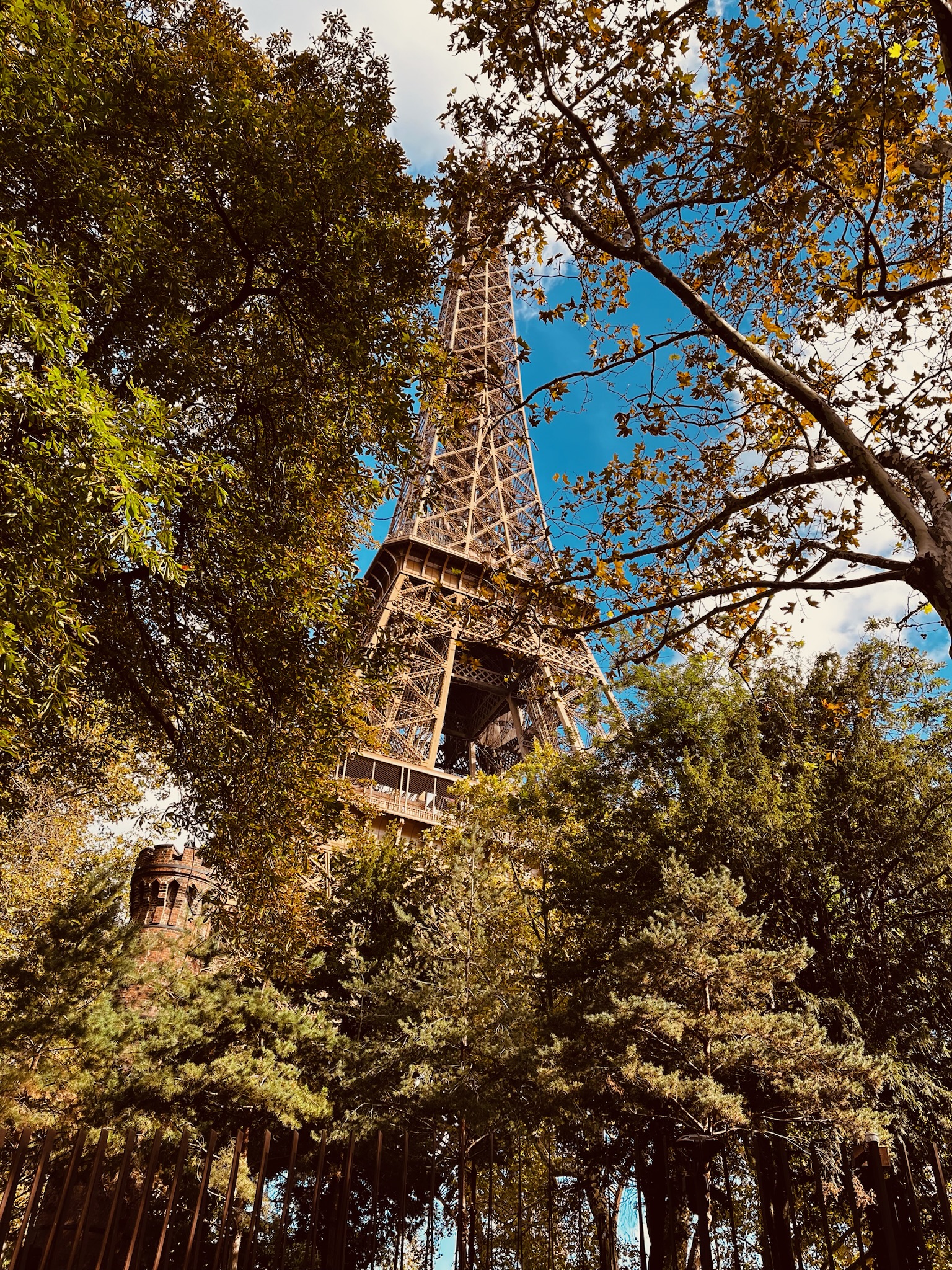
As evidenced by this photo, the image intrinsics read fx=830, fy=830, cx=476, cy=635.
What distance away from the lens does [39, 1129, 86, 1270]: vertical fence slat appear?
442cm

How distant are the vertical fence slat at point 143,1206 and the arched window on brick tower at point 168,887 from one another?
1468 centimetres

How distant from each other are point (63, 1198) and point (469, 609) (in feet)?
14.7

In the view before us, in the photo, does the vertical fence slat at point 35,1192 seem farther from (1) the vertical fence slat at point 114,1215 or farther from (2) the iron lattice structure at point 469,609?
(2) the iron lattice structure at point 469,609

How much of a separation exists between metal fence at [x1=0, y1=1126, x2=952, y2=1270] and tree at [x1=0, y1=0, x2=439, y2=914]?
2904 millimetres

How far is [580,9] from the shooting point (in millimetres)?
5777

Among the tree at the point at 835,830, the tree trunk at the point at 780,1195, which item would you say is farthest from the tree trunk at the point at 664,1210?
the tree trunk at the point at 780,1195

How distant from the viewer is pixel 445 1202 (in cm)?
1195

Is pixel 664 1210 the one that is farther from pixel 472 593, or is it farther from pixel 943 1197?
pixel 472 593

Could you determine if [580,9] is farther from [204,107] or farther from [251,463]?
[251,463]

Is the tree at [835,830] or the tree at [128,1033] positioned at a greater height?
the tree at [835,830]

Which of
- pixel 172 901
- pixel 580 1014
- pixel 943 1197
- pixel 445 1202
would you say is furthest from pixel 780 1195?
pixel 172 901

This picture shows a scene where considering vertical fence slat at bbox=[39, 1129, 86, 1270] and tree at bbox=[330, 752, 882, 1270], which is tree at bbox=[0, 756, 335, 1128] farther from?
vertical fence slat at bbox=[39, 1129, 86, 1270]

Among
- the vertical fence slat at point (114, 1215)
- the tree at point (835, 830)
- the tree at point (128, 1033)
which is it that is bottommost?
the vertical fence slat at point (114, 1215)

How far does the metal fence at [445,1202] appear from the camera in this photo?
4832 millimetres
